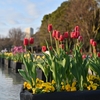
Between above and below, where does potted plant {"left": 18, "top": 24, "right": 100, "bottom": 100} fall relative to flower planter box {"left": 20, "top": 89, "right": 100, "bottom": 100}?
above

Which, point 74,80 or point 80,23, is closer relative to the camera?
point 74,80

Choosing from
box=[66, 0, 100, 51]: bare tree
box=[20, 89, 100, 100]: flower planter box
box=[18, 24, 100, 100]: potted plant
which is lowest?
box=[20, 89, 100, 100]: flower planter box

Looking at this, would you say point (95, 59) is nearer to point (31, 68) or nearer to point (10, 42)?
point (31, 68)

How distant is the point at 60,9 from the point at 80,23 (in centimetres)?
1155

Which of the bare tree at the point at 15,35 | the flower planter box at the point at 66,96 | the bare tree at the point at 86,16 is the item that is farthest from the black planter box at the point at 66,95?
the bare tree at the point at 15,35

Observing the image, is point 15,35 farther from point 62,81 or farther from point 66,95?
point 66,95

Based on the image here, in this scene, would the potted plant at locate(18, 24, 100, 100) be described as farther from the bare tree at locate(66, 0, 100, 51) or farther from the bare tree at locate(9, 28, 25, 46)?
the bare tree at locate(9, 28, 25, 46)

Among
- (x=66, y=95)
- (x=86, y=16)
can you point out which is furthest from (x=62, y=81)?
(x=86, y=16)

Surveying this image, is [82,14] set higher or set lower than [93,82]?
higher

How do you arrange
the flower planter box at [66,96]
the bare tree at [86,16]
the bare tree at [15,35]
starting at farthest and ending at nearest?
the bare tree at [15,35] < the bare tree at [86,16] < the flower planter box at [66,96]

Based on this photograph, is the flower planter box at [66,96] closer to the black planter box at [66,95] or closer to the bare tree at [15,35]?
the black planter box at [66,95]

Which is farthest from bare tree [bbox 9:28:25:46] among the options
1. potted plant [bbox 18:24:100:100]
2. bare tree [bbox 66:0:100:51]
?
potted plant [bbox 18:24:100:100]

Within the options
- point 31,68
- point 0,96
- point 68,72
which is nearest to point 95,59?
point 68,72

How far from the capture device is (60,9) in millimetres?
43781
